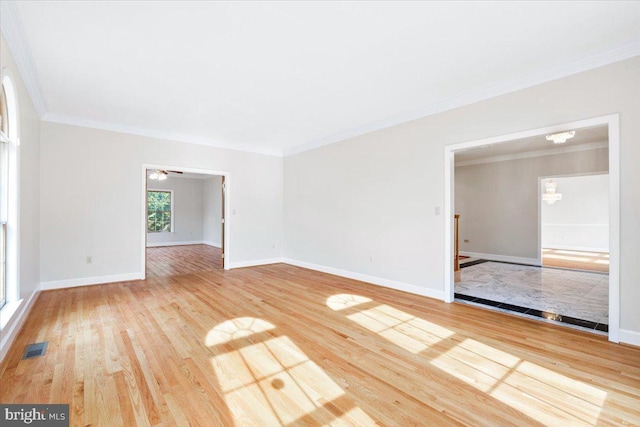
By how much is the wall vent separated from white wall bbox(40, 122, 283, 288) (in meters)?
2.38

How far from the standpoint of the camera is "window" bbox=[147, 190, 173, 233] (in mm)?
10250

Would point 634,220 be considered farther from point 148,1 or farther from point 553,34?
point 148,1

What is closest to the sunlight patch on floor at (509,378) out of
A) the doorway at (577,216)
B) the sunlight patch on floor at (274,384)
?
the sunlight patch on floor at (274,384)

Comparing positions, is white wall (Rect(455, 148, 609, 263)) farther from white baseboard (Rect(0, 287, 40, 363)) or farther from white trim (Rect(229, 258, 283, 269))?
white baseboard (Rect(0, 287, 40, 363))

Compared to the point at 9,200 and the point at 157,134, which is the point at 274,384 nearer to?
the point at 9,200

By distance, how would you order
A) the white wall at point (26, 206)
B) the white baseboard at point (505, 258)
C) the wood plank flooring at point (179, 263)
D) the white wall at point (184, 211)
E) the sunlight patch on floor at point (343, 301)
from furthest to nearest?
the white wall at point (184, 211), the white baseboard at point (505, 258), the wood plank flooring at point (179, 263), the sunlight patch on floor at point (343, 301), the white wall at point (26, 206)

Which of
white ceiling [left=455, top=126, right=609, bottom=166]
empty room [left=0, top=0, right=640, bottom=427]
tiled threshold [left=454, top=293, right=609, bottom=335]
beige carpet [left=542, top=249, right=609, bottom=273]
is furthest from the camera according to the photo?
beige carpet [left=542, top=249, right=609, bottom=273]

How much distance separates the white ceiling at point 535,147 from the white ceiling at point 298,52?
8.53 ft

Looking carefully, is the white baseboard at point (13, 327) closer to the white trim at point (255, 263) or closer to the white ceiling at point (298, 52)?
the white ceiling at point (298, 52)

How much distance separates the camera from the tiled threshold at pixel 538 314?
3.01 metres

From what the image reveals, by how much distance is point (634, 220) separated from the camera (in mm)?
2592

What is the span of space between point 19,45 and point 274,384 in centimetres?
357

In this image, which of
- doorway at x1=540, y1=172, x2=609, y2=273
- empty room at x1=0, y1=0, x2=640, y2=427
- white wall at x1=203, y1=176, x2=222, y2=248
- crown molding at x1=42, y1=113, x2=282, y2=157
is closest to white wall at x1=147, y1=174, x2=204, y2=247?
white wall at x1=203, y1=176, x2=222, y2=248

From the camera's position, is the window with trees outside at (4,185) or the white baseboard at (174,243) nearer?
the window with trees outside at (4,185)
